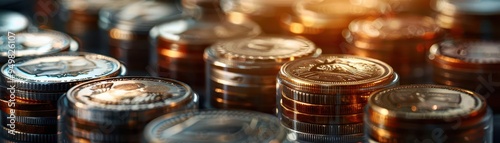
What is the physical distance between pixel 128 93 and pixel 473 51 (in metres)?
0.63

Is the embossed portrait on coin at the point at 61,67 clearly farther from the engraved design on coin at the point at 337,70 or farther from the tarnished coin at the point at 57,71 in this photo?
the engraved design on coin at the point at 337,70

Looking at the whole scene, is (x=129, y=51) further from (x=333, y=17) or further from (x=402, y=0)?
(x=402, y=0)

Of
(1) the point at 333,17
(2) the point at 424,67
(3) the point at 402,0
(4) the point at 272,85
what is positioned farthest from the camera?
(3) the point at 402,0

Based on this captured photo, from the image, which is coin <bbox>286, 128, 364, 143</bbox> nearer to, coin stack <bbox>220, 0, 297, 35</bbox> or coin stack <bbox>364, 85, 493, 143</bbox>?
coin stack <bbox>364, 85, 493, 143</bbox>

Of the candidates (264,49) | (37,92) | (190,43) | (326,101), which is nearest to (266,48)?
(264,49)

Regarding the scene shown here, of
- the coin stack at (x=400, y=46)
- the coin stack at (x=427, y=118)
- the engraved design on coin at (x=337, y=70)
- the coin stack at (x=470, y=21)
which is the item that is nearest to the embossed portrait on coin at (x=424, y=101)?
the coin stack at (x=427, y=118)

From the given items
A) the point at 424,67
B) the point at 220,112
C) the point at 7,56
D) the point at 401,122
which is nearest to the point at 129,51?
the point at 7,56

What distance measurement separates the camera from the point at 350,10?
1.69 meters

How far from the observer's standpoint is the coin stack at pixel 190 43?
1444mm

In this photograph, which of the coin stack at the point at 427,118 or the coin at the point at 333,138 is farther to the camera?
the coin at the point at 333,138

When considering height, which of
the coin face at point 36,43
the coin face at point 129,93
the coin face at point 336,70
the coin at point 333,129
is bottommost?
the coin at point 333,129

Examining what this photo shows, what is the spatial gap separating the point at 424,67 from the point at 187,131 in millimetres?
671

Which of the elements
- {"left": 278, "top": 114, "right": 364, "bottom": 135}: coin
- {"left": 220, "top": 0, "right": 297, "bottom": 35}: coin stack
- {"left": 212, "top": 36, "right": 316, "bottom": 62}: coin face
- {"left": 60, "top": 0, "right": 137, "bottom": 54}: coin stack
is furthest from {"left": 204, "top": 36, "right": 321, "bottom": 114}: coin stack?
{"left": 60, "top": 0, "right": 137, "bottom": 54}: coin stack

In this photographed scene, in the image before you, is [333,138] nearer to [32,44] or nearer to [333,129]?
[333,129]
